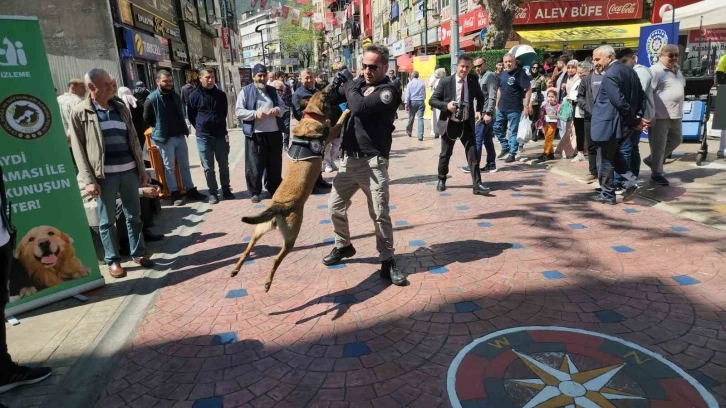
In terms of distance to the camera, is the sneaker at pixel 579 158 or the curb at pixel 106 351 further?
the sneaker at pixel 579 158

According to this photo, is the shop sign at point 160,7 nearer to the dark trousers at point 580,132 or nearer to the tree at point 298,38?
the dark trousers at point 580,132

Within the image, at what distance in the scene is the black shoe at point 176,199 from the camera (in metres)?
7.41

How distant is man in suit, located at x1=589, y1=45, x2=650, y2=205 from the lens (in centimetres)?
568

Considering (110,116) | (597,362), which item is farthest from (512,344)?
(110,116)

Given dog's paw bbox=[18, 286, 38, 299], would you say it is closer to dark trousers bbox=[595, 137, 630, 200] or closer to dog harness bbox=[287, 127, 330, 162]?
dog harness bbox=[287, 127, 330, 162]

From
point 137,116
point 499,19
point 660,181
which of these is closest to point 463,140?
point 660,181

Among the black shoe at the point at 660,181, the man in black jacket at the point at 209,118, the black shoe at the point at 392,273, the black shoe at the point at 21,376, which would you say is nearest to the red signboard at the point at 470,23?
the black shoe at the point at 660,181

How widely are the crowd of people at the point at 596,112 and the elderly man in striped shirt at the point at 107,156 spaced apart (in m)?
3.89

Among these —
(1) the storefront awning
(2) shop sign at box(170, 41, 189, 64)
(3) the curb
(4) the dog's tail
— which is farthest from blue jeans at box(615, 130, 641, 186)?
(2) shop sign at box(170, 41, 189, 64)

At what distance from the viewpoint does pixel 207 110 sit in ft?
23.4

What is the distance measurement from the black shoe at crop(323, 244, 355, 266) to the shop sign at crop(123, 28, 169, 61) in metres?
13.4

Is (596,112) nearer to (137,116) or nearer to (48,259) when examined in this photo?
(48,259)

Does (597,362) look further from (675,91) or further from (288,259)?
(675,91)

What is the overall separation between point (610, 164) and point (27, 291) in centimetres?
646
